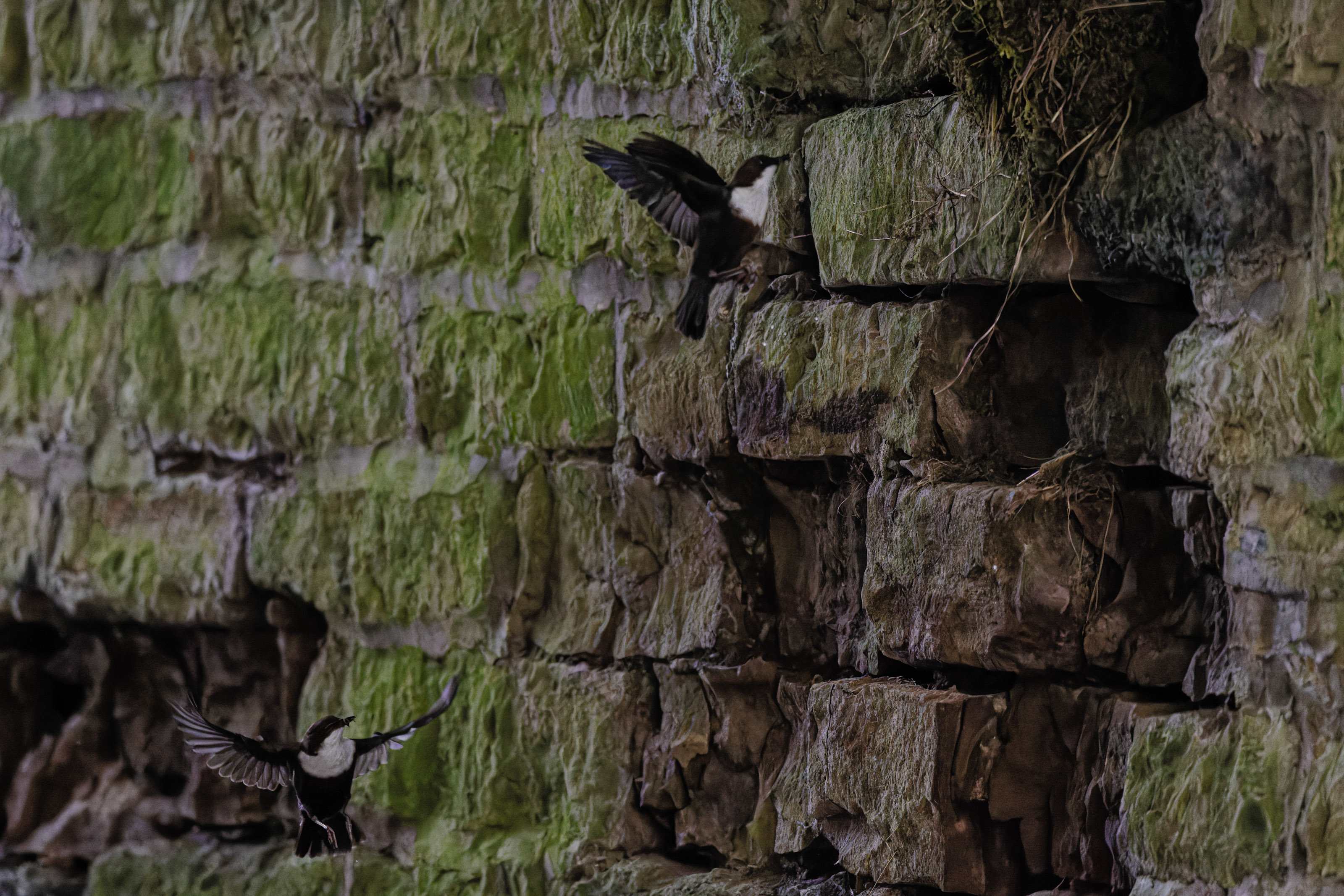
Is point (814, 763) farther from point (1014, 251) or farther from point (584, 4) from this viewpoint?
point (584, 4)

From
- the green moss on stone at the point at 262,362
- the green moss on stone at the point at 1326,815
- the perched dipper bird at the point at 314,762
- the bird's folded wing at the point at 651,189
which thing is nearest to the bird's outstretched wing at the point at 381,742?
the perched dipper bird at the point at 314,762

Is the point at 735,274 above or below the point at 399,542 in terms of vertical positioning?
above

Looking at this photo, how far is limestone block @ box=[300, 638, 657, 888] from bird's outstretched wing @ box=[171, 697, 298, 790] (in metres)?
0.34

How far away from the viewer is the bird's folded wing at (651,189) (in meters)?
2.05

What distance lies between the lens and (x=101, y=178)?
285 centimetres

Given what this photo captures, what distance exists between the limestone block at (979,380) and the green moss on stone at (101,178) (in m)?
1.35

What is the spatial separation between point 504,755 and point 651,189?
896 millimetres

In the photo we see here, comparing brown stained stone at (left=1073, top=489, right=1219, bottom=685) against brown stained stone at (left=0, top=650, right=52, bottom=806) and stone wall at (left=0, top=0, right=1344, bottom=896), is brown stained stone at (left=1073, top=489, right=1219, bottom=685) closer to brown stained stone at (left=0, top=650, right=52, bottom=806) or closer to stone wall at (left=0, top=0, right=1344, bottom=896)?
stone wall at (left=0, top=0, right=1344, bottom=896)

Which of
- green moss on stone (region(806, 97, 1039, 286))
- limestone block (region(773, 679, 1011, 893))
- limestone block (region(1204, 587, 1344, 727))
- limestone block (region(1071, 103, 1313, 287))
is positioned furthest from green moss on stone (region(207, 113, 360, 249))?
limestone block (region(1204, 587, 1344, 727))

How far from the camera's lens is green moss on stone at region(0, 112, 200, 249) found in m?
2.80

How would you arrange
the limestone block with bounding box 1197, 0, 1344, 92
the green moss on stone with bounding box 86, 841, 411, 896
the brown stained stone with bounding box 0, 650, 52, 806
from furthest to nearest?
the brown stained stone with bounding box 0, 650, 52, 806, the green moss on stone with bounding box 86, 841, 411, 896, the limestone block with bounding box 1197, 0, 1344, 92

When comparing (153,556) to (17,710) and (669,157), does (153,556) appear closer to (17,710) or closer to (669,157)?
(17,710)

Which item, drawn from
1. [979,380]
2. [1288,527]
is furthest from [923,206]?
[1288,527]

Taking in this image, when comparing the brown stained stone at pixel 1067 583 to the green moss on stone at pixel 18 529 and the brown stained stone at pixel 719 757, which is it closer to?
the brown stained stone at pixel 719 757
